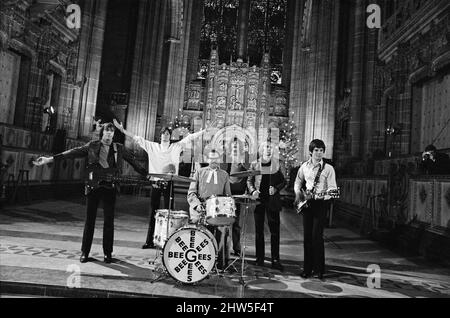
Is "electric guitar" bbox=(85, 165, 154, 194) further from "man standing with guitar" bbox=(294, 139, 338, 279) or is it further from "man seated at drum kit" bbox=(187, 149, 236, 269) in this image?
"man standing with guitar" bbox=(294, 139, 338, 279)

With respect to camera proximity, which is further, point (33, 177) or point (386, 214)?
point (33, 177)

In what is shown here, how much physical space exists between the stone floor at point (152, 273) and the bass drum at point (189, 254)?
0.17 m

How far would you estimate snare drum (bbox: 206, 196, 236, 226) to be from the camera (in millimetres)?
3600

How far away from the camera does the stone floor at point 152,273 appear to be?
134 inches

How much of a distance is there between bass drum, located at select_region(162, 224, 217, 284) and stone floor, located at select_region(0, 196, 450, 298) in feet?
0.56

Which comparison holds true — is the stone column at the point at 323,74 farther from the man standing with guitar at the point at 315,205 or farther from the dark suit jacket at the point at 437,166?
the man standing with guitar at the point at 315,205

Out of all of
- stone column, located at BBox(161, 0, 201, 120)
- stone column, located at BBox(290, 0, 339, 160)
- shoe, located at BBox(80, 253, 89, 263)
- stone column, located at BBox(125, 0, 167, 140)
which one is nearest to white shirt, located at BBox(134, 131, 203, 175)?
shoe, located at BBox(80, 253, 89, 263)

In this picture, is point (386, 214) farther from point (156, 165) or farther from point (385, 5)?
point (385, 5)

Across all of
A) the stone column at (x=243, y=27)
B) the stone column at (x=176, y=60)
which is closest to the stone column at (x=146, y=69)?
the stone column at (x=176, y=60)

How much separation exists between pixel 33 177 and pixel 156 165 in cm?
685

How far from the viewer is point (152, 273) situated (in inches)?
158

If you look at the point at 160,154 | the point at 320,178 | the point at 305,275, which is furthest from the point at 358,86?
the point at 305,275

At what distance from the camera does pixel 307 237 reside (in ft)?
14.3
